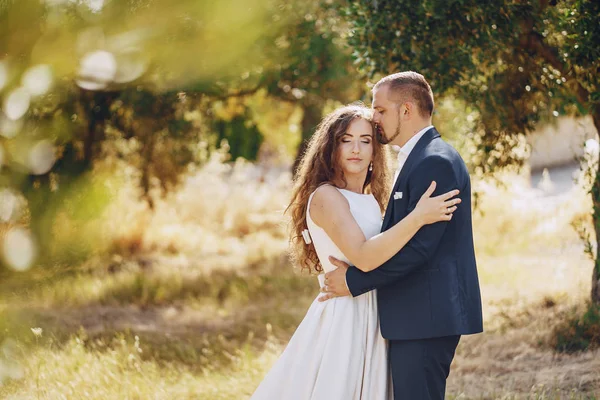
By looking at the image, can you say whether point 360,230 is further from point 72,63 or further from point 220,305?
point 220,305

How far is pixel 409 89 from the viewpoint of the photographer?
126 inches

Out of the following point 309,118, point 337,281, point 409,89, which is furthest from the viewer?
point 309,118

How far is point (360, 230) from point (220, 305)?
7234 mm

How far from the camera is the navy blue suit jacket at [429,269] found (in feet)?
9.87

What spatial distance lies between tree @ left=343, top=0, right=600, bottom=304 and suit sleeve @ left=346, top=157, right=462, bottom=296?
2.58m

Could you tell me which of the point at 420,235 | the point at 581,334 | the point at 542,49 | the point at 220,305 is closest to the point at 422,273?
the point at 420,235

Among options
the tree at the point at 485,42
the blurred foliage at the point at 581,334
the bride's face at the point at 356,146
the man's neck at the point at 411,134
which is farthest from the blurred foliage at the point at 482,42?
the man's neck at the point at 411,134

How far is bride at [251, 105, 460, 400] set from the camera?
3283 millimetres

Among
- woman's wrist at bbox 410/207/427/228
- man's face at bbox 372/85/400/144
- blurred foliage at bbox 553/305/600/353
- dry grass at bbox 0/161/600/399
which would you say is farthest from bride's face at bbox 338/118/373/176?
blurred foliage at bbox 553/305/600/353

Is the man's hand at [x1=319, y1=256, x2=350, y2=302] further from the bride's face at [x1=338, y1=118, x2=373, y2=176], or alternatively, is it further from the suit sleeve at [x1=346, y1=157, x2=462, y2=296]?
the bride's face at [x1=338, y1=118, x2=373, y2=176]

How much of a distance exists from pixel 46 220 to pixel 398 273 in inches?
77.8

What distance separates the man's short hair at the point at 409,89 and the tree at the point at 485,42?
2253 millimetres

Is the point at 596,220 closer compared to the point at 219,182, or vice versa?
the point at 596,220

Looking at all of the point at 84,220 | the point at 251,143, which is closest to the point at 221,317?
the point at 251,143
